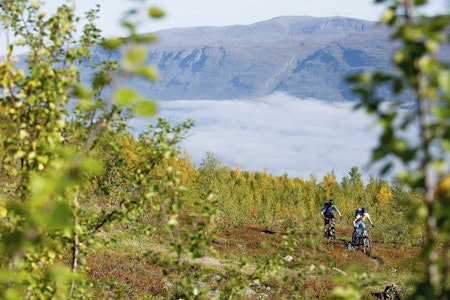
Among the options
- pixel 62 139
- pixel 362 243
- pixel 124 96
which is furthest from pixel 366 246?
pixel 124 96

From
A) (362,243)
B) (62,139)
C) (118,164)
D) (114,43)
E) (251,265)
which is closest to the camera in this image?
(114,43)

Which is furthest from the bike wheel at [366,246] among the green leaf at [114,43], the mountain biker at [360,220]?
the green leaf at [114,43]

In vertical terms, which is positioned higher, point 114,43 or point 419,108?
point 114,43

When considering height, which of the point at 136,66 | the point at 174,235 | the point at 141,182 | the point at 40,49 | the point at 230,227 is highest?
the point at 40,49

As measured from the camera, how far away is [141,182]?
6.18m

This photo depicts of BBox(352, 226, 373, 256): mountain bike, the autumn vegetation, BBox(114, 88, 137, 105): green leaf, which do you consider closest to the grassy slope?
BBox(352, 226, 373, 256): mountain bike

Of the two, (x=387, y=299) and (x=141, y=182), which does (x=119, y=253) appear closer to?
(x=387, y=299)

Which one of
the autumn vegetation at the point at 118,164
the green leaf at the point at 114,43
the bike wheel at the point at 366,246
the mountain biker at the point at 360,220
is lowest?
the bike wheel at the point at 366,246

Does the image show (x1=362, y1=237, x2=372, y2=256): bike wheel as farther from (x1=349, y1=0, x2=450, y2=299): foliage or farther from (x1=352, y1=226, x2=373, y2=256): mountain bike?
(x1=349, y1=0, x2=450, y2=299): foliage

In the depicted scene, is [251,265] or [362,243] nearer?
[251,265]

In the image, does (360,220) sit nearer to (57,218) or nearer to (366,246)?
(366,246)

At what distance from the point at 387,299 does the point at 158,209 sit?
15.1 m

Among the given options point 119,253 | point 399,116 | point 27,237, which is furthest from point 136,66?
point 119,253

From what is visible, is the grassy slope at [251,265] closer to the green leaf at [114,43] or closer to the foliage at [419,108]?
the foliage at [419,108]
